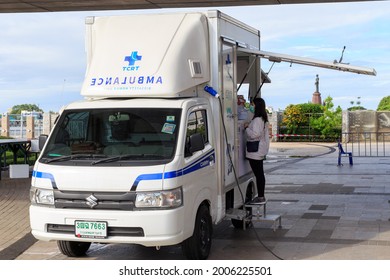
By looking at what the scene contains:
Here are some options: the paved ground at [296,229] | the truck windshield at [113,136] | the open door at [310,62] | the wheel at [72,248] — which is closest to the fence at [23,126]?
the paved ground at [296,229]

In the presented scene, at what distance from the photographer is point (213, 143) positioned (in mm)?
7836

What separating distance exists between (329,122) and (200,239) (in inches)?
1431

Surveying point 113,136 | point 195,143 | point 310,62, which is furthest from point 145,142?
point 310,62

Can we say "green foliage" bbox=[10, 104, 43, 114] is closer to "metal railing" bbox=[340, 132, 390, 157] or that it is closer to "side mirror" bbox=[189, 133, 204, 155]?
"metal railing" bbox=[340, 132, 390, 157]

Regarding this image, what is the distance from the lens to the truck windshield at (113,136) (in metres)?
6.89

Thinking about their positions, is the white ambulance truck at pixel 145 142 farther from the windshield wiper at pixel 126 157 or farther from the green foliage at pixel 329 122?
the green foliage at pixel 329 122

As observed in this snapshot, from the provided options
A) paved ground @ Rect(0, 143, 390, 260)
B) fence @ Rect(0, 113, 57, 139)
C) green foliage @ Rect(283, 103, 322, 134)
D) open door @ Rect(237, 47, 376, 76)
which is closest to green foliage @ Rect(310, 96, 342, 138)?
green foliage @ Rect(283, 103, 322, 134)

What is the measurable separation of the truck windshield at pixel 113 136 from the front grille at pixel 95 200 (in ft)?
1.26

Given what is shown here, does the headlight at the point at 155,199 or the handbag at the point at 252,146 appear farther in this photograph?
the handbag at the point at 252,146

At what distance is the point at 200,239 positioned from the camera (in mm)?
7316

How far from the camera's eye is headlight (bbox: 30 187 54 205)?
6832 mm

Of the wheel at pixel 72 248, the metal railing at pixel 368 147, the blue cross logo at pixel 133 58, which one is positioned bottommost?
the metal railing at pixel 368 147

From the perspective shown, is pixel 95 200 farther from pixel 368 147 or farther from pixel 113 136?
pixel 368 147
